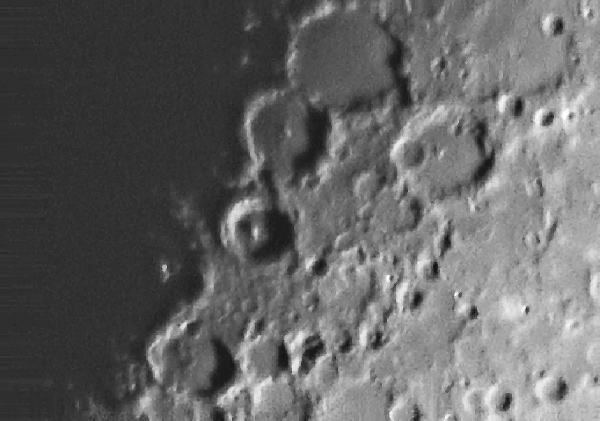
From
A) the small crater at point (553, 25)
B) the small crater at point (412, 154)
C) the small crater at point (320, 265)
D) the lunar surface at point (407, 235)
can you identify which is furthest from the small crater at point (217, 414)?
the small crater at point (553, 25)

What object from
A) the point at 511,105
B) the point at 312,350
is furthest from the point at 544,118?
the point at 312,350

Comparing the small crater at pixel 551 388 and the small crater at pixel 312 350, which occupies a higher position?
the small crater at pixel 312 350

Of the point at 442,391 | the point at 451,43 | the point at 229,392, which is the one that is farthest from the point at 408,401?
the point at 451,43

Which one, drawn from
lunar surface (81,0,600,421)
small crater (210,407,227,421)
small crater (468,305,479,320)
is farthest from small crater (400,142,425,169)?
small crater (210,407,227,421)

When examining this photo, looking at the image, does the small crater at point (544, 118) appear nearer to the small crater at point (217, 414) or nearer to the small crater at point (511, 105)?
the small crater at point (511, 105)

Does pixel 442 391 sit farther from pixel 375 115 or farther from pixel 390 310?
pixel 375 115

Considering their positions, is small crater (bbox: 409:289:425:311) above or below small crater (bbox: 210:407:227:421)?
above

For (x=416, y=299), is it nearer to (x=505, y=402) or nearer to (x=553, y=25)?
(x=505, y=402)

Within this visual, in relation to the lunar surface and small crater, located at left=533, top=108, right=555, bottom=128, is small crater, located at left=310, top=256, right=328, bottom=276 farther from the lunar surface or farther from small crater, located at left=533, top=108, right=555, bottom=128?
small crater, located at left=533, top=108, right=555, bottom=128

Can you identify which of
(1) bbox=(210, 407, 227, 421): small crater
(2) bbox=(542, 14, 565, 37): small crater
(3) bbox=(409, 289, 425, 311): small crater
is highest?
(2) bbox=(542, 14, 565, 37): small crater
